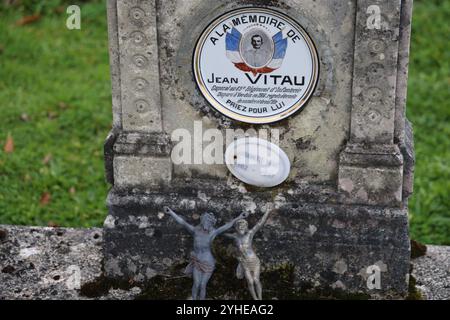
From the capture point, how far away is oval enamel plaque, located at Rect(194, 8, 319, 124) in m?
4.54

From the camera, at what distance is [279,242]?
15.9 ft

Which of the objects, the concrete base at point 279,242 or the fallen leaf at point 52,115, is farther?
the fallen leaf at point 52,115

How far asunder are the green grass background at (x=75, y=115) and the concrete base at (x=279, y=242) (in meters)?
1.35

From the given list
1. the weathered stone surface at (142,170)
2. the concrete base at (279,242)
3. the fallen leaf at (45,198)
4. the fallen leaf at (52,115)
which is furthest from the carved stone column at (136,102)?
the fallen leaf at (52,115)

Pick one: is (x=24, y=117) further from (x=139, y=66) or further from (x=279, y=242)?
(x=279, y=242)

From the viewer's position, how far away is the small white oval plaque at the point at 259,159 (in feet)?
15.5

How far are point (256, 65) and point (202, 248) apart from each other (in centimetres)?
116

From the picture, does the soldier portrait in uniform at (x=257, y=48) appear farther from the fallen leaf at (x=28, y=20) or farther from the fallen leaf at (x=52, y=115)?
the fallen leaf at (x=28, y=20)

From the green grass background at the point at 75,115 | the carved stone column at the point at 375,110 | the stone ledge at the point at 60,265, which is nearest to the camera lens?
the carved stone column at the point at 375,110

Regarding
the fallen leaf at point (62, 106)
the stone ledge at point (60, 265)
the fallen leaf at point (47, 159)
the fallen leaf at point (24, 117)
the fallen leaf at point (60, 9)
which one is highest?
the fallen leaf at point (60, 9)

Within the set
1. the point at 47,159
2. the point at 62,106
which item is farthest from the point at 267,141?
the point at 62,106

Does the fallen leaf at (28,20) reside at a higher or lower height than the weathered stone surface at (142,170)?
higher

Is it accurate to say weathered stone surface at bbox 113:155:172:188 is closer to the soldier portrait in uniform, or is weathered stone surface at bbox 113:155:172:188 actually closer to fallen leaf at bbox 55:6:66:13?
the soldier portrait in uniform

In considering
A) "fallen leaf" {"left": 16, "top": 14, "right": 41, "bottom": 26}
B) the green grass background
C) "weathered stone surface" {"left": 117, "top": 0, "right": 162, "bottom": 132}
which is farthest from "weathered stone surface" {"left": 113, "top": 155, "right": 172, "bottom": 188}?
"fallen leaf" {"left": 16, "top": 14, "right": 41, "bottom": 26}
